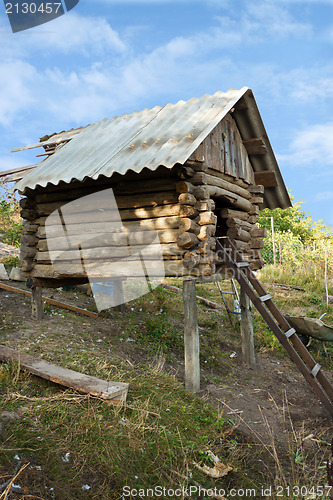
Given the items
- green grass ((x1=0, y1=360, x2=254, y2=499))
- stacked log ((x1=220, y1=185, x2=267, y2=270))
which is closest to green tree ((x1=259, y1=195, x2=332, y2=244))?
stacked log ((x1=220, y1=185, x2=267, y2=270))

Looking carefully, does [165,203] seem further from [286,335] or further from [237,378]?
[237,378]

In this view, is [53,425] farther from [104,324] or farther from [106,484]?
[104,324]

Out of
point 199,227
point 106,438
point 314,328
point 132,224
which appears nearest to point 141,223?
point 132,224

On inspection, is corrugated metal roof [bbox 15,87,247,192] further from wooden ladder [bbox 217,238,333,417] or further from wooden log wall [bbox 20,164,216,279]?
wooden ladder [bbox 217,238,333,417]

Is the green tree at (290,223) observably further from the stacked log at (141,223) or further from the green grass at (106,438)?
the green grass at (106,438)

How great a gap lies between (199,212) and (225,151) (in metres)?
1.91

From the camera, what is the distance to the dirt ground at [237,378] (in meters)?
5.73

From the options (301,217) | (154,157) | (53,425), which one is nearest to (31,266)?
(154,157)

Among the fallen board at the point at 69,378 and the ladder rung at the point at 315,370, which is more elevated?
the fallen board at the point at 69,378

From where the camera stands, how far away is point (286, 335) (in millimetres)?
6613

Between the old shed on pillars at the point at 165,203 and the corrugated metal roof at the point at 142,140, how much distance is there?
25 millimetres

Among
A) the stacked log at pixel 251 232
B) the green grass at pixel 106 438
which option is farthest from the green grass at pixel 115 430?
the stacked log at pixel 251 232

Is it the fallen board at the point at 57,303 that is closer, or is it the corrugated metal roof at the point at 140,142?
the corrugated metal roof at the point at 140,142

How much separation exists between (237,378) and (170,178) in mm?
4101
